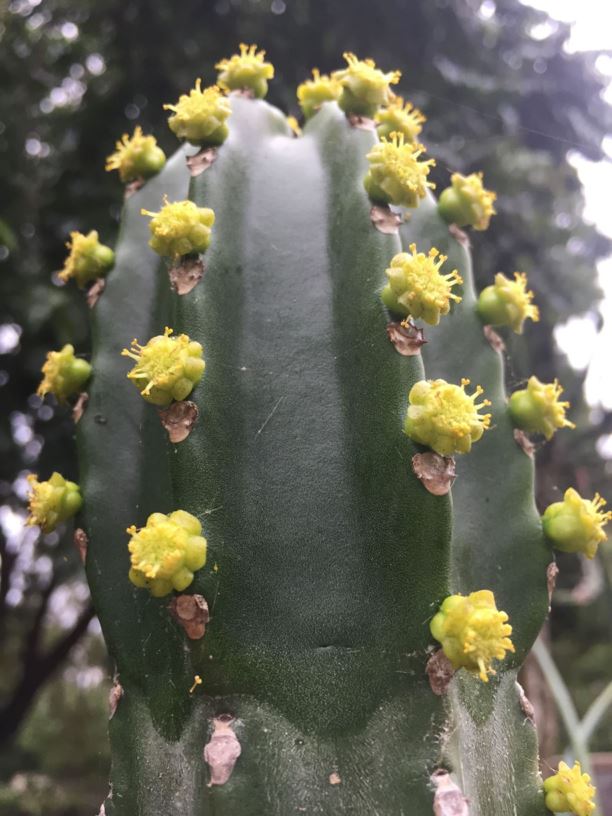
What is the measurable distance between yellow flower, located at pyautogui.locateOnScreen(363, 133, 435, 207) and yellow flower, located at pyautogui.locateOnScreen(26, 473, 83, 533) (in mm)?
548

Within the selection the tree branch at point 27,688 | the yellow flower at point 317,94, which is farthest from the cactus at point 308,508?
the tree branch at point 27,688

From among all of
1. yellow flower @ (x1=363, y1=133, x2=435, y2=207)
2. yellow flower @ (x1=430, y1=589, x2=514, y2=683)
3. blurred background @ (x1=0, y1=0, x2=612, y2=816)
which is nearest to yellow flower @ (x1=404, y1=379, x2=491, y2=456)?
yellow flower @ (x1=430, y1=589, x2=514, y2=683)

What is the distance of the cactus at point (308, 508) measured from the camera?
0.83 metres

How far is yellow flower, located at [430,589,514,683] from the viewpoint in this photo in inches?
31.2

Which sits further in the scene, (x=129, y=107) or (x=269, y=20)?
(x=129, y=107)

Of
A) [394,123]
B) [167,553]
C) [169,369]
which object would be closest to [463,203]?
[394,123]

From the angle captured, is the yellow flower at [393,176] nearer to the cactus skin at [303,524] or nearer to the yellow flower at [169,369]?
the cactus skin at [303,524]

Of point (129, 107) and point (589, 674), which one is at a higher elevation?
point (129, 107)

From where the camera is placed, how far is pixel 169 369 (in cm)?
86

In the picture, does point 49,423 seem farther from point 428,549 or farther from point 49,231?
point 428,549

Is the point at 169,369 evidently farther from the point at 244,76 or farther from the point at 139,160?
the point at 244,76

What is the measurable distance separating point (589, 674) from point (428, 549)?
659 cm

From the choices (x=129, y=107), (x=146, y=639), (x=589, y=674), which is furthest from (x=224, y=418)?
(x=589, y=674)

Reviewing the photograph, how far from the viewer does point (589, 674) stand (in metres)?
6.66
